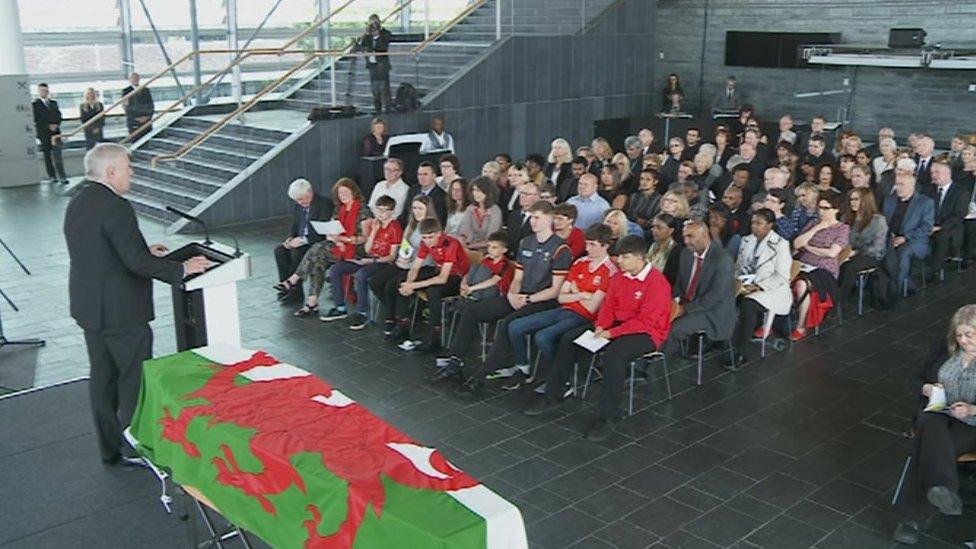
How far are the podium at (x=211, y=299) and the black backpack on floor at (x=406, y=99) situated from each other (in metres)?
9.58

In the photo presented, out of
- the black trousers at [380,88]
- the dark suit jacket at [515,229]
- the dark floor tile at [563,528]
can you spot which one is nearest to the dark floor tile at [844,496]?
the dark floor tile at [563,528]

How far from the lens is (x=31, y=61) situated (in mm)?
16719

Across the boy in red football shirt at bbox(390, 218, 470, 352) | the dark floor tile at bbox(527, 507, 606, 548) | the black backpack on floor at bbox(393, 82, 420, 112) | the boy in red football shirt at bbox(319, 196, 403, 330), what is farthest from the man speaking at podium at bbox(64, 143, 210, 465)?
the black backpack on floor at bbox(393, 82, 420, 112)

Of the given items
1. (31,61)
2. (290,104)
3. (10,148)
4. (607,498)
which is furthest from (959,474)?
(31,61)

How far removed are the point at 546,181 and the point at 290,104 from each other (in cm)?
665

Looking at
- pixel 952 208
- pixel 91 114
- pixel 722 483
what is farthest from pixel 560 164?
pixel 91 114

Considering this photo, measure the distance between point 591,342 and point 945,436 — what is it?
2357 mm

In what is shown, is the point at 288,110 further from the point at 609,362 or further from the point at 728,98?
the point at 609,362

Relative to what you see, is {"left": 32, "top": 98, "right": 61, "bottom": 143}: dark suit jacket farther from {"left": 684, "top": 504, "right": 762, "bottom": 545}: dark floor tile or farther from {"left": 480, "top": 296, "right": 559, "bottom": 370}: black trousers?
{"left": 684, "top": 504, "right": 762, "bottom": 545}: dark floor tile

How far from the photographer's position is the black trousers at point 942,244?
984cm

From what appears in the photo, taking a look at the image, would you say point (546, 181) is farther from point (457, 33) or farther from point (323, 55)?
point (457, 33)

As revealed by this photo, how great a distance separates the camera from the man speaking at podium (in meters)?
5.07

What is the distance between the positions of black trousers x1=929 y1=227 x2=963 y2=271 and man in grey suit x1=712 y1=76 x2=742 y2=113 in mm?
8357

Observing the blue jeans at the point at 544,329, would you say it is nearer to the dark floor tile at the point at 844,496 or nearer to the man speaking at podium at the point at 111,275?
the dark floor tile at the point at 844,496
